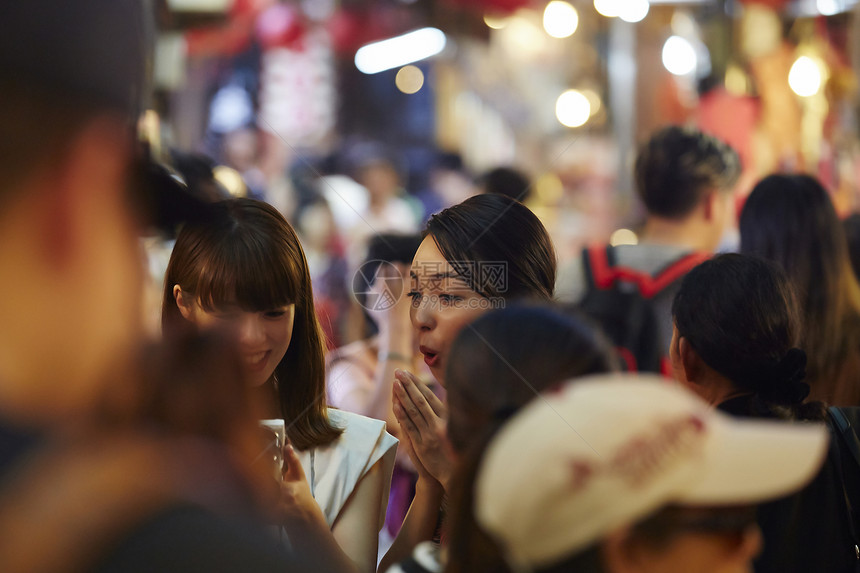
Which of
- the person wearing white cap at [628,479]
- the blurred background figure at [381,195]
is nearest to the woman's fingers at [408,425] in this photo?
the person wearing white cap at [628,479]

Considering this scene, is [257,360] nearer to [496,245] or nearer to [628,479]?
[496,245]

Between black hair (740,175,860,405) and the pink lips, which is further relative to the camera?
black hair (740,175,860,405)

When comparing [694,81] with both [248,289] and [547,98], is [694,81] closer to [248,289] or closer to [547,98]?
[547,98]

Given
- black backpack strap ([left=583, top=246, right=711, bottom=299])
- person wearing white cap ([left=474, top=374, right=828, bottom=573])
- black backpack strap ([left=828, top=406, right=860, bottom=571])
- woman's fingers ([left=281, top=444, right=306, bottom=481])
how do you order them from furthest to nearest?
black backpack strap ([left=583, top=246, right=711, bottom=299]) < black backpack strap ([left=828, top=406, right=860, bottom=571]) < woman's fingers ([left=281, top=444, right=306, bottom=481]) < person wearing white cap ([left=474, top=374, right=828, bottom=573])

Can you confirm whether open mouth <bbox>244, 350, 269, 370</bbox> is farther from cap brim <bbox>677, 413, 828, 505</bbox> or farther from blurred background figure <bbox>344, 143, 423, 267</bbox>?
blurred background figure <bbox>344, 143, 423, 267</bbox>

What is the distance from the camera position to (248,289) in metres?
1.70

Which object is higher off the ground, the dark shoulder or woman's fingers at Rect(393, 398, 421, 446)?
the dark shoulder

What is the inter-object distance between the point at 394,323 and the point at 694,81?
13.7 feet

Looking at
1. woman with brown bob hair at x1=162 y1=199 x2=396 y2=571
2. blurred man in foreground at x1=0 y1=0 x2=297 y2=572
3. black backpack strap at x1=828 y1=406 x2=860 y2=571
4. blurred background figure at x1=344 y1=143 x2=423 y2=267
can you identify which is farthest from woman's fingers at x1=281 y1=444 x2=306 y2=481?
blurred background figure at x1=344 y1=143 x2=423 y2=267

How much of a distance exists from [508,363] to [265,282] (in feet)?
2.42

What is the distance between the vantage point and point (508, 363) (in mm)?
1156

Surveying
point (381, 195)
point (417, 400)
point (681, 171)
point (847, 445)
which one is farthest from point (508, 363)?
point (381, 195)

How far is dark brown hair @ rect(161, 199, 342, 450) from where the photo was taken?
67.2 inches

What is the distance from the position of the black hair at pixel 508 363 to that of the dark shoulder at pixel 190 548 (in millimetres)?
469
